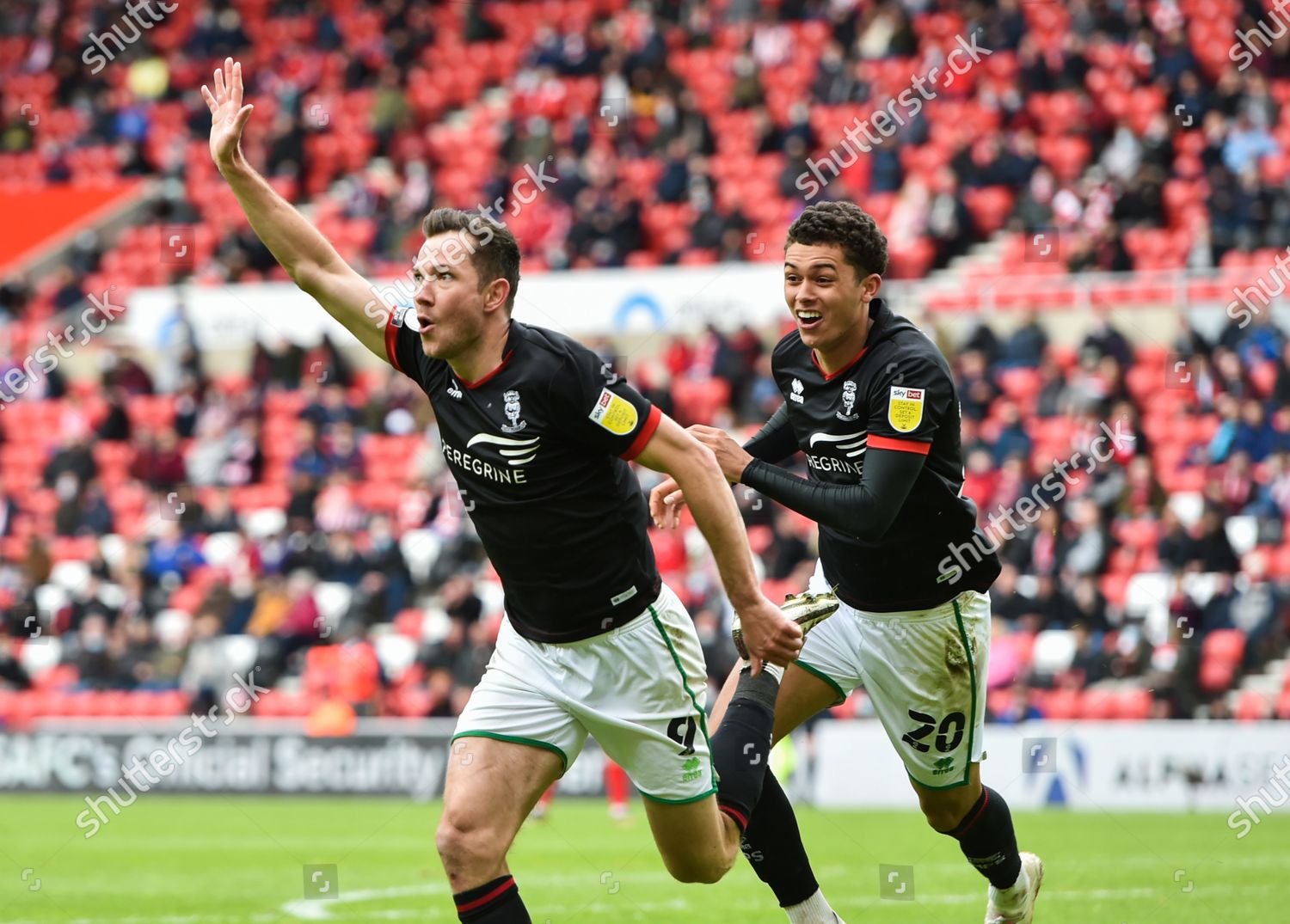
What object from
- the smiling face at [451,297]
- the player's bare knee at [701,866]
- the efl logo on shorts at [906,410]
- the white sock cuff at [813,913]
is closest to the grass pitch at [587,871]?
the white sock cuff at [813,913]

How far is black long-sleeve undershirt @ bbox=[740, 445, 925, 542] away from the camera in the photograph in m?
6.54

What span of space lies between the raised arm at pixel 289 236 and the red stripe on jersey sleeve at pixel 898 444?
72.4 inches

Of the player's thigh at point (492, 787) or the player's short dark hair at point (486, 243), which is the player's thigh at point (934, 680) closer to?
the player's thigh at point (492, 787)

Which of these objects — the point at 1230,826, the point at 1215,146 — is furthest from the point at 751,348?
the point at 1230,826

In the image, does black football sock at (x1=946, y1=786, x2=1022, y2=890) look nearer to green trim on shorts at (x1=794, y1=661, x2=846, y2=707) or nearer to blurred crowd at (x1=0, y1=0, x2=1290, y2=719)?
green trim on shorts at (x1=794, y1=661, x2=846, y2=707)

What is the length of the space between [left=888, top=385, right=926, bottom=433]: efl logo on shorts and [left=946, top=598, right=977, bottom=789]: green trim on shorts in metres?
0.96

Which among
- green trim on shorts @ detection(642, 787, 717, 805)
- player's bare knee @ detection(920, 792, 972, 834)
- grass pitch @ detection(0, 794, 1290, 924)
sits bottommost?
grass pitch @ detection(0, 794, 1290, 924)

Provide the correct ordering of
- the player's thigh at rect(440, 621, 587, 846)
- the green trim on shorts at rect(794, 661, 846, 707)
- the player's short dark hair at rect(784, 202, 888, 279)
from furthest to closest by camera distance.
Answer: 1. the green trim on shorts at rect(794, 661, 846, 707)
2. the player's short dark hair at rect(784, 202, 888, 279)
3. the player's thigh at rect(440, 621, 587, 846)

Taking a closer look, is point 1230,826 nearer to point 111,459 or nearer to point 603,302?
point 603,302

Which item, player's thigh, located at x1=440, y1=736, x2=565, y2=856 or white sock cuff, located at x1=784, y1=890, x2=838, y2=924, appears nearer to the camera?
player's thigh, located at x1=440, y1=736, x2=565, y2=856

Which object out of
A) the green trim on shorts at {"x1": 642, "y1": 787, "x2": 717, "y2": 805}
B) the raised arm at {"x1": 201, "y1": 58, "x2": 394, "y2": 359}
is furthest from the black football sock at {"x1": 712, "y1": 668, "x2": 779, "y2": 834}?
the raised arm at {"x1": 201, "y1": 58, "x2": 394, "y2": 359}

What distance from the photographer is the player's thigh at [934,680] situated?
23.8 ft

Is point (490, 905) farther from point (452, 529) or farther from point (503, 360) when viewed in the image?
point (452, 529)

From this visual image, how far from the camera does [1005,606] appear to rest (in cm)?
1762
